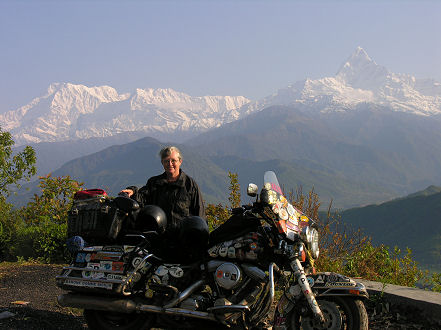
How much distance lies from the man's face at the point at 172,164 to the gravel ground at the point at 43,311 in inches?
81.9

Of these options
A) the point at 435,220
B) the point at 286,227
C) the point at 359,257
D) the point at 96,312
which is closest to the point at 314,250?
the point at 286,227

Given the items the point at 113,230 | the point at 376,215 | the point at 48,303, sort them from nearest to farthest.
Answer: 1. the point at 113,230
2. the point at 48,303
3. the point at 376,215

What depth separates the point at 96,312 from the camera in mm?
4883

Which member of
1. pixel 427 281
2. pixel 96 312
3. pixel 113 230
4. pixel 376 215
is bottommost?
pixel 376 215

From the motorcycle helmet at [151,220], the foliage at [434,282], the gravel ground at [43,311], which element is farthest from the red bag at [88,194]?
the foliage at [434,282]

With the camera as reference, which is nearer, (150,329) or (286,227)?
(286,227)

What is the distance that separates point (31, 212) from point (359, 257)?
7.73m

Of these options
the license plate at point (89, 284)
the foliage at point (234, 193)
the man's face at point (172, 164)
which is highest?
the man's face at point (172, 164)

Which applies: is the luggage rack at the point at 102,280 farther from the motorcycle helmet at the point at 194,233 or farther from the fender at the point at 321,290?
the fender at the point at 321,290

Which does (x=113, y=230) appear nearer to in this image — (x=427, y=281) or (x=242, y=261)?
(x=242, y=261)

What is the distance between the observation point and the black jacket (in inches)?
206

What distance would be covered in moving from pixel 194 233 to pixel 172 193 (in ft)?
3.06

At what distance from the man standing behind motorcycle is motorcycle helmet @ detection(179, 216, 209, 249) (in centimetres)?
63

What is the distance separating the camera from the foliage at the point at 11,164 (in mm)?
13273
